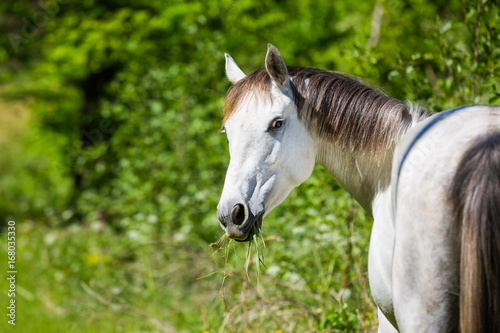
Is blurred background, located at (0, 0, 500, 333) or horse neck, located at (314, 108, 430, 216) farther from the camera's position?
blurred background, located at (0, 0, 500, 333)

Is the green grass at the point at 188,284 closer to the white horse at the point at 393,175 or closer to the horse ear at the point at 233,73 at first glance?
the white horse at the point at 393,175

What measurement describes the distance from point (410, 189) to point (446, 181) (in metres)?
0.11

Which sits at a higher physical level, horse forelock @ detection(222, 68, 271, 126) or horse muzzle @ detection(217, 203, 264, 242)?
horse forelock @ detection(222, 68, 271, 126)

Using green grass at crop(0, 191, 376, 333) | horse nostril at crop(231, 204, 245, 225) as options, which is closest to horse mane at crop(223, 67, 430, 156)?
horse nostril at crop(231, 204, 245, 225)

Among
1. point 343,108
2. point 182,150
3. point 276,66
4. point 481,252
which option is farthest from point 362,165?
point 182,150

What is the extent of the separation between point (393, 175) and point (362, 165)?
380mm

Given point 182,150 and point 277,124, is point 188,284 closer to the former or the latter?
point 182,150

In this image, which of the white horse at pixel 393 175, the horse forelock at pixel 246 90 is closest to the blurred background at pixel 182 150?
the horse forelock at pixel 246 90

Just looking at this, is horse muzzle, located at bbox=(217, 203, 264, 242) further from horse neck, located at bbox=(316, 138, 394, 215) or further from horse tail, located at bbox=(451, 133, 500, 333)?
horse tail, located at bbox=(451, 133, 500, 333)

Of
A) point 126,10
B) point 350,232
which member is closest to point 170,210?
point 350,232

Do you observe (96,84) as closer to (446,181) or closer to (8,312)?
(8,312)

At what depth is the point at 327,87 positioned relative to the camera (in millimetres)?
2078

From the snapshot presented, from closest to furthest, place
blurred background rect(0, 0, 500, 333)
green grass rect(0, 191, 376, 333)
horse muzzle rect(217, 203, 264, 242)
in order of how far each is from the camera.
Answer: horse muzzle rect(217, 203, 264, 242) → green grass rect(0, 191, 376, 333) → blurred background rect(0, 0, 500, 333)

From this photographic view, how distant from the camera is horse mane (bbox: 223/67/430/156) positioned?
195cm
